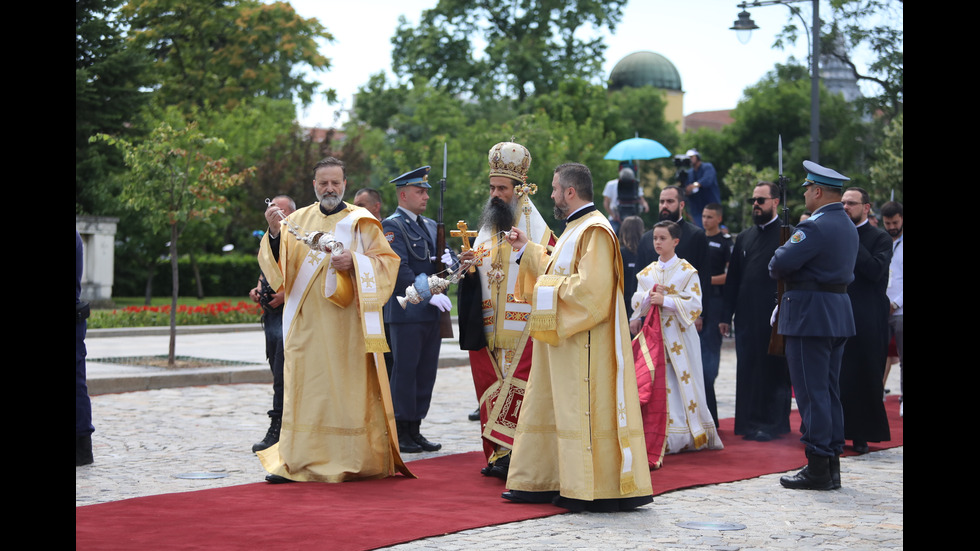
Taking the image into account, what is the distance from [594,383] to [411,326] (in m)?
2.70

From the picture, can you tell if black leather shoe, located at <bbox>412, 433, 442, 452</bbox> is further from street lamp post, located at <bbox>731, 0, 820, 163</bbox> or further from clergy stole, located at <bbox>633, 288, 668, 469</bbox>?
street lamp post, located at <bbox>731, 0, 820, 163</bbox>

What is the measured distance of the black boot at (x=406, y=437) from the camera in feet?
28.0

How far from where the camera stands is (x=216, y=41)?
39062 millimetres

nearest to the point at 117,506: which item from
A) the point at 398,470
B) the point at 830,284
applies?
the point at 398,470

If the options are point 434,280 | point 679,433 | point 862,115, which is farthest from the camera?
point 862,115

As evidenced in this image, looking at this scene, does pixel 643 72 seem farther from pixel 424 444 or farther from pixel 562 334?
pixel 562 334

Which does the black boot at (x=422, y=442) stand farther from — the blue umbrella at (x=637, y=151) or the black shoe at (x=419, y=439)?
the blue umbrella at (x=637, y=151)

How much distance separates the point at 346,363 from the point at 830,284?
320 cm

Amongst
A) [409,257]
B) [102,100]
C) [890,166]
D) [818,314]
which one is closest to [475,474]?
[409,257]

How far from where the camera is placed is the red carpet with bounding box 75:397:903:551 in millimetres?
5430

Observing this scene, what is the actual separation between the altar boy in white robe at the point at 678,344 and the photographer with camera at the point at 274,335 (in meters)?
2.70

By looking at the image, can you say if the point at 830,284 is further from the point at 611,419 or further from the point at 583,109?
the point at 583,109

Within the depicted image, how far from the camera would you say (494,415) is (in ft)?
23.9

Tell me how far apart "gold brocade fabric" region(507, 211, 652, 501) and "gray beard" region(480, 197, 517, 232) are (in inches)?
38.5
